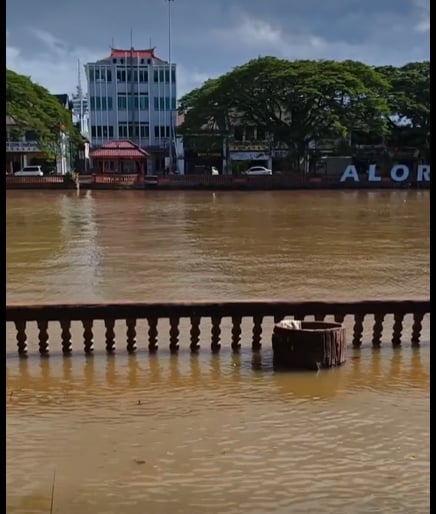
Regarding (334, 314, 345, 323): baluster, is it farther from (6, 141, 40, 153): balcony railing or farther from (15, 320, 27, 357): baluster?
(6, 141, 40, 153): balcony railing

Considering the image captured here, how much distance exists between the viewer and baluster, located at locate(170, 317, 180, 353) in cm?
752

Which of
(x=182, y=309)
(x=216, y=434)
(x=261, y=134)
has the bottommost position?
(x=216, y=434)

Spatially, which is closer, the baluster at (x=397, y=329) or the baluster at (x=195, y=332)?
the baluster at (x=195, y=332)

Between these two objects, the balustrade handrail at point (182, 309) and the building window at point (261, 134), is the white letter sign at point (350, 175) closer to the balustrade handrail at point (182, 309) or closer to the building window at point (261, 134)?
the building window at point (261, 134)

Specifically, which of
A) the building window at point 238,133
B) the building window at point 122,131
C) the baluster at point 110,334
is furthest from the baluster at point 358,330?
the building window at point 122,131

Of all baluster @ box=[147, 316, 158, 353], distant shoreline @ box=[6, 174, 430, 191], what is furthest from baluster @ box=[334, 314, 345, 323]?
distant shoreline @ box=[6, 174, 430, 191]

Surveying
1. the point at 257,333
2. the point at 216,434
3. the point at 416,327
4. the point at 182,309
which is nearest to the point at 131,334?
the point at 182,309

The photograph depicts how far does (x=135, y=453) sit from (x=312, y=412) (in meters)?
1.58

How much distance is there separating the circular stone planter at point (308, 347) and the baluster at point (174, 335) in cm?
113

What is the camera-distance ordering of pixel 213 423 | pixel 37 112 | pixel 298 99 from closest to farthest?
pixel 213 423 < pixel 298 99 < pixel 37 112

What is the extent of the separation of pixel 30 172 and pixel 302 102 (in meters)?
22.7

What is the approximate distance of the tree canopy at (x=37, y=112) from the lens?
53.2 m

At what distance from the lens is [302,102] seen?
53.0 meters

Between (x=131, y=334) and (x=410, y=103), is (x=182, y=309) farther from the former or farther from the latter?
(x=410, y=103)
